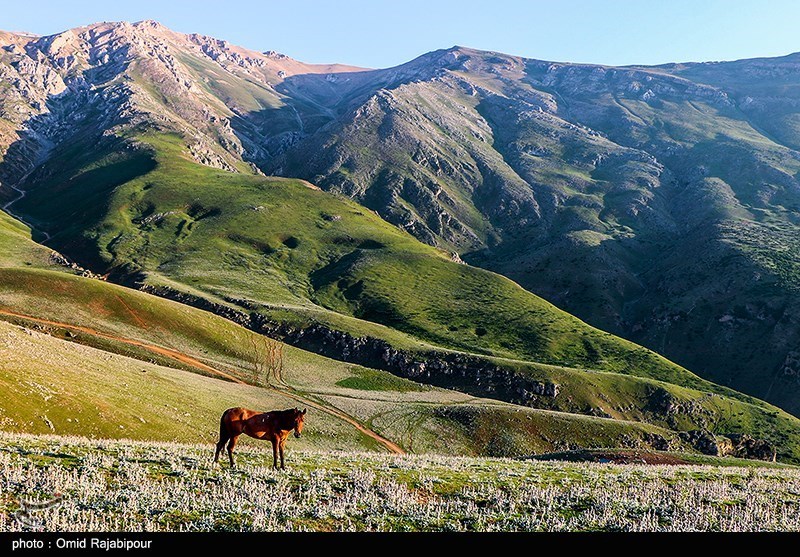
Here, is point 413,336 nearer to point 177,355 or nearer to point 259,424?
point 177,355

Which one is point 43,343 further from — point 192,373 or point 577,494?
point 577,494

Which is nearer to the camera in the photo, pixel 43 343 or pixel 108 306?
pixel 43 343

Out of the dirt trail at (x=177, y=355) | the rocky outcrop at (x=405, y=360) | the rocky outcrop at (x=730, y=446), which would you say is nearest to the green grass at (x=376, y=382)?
the rocky outcrop at (x=405, y=360)

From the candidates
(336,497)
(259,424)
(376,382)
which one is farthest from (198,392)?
(336,497)

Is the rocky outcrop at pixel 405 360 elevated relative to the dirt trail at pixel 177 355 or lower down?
lower down

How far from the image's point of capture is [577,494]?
23859mm

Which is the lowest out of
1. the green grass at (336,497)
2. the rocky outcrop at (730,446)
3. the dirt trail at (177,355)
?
the rocky outcrop at (730,446)

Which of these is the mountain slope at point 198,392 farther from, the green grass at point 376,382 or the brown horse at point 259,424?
the brown horse at point 259,424

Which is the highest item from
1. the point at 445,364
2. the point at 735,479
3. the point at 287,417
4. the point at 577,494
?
the point at 287,417

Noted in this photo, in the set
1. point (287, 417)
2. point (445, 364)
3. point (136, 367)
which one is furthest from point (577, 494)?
point (445, 364)

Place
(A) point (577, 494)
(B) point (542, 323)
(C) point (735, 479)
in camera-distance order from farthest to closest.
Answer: (B) point (542, 323) → (C) point (735, 479) → (A) point (577, 494)

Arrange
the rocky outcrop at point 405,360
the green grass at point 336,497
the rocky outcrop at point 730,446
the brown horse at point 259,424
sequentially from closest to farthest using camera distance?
the green grass at point 336,497 < the brown horse at point 259,424 < the rocky outcrop at point 730,446 < the rocky outcrop at point 405,360

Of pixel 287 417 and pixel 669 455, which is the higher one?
pixel 287 417
